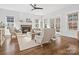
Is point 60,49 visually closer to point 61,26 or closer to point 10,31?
point 61,26

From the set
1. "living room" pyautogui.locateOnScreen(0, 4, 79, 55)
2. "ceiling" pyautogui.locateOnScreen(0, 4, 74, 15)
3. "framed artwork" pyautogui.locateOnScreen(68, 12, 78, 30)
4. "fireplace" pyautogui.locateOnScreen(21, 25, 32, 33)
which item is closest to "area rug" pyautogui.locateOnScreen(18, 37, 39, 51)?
"living room" pyautogui.locateOnScreen(0, 4, 79, 55)

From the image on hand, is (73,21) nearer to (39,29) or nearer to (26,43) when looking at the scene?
(39,29)

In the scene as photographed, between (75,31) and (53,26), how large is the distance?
1.60 ft

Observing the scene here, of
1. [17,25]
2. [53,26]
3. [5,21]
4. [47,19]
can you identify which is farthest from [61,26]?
[5,21]

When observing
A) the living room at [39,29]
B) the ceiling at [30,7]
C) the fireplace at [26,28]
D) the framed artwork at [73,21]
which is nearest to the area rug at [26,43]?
the living room at [39,29]

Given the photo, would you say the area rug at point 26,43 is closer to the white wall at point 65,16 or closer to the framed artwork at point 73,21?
the white wall at point 65,16

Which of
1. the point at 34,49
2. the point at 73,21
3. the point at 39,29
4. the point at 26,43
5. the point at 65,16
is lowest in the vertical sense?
the point at 34,49

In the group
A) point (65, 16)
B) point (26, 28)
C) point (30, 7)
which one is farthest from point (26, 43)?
point (65, 16)

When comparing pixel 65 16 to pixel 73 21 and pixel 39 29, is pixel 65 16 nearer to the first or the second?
pixel 73 21

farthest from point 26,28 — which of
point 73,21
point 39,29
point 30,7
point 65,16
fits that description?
point 73,21

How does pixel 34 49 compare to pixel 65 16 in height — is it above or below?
below

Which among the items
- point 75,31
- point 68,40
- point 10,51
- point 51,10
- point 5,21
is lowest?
point 10,51

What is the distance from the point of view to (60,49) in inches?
110

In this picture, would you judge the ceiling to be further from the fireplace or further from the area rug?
the area rug
